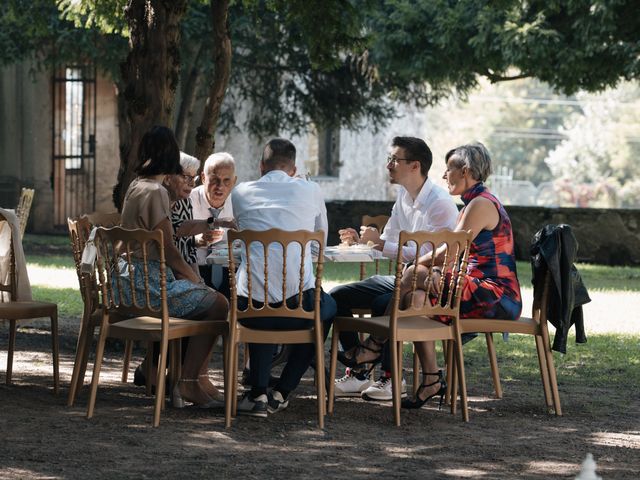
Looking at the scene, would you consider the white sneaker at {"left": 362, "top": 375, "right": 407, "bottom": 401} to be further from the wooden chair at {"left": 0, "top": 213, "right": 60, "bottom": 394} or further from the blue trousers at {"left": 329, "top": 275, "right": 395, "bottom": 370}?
the wooden chair at {"left": 0, "top": 213, "right": 60, "bottom": 394}

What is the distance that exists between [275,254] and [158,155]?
0.91m

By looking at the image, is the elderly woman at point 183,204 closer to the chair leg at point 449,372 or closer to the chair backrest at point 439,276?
the chair backrest at point 439,276

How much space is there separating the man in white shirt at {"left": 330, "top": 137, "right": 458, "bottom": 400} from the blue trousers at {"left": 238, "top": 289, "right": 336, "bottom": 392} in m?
0.45

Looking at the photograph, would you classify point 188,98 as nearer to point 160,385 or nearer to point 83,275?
Result: point 83,275

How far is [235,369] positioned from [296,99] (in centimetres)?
1672

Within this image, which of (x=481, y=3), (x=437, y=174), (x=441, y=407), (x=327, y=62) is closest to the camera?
(x=441, y=407)

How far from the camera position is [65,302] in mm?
12922

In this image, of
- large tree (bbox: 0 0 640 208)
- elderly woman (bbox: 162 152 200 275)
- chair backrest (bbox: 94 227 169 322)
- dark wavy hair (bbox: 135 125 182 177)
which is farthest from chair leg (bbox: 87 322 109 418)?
large tree (bbox: 0 0 640 208)

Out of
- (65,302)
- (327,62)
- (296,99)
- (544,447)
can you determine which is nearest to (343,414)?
(544,447)

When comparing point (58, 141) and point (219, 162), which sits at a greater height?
point (58, 141)

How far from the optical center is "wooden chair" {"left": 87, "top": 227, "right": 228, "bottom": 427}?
6.47 metres

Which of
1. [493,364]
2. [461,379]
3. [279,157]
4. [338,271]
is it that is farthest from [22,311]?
[338,271]

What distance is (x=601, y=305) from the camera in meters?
14.2

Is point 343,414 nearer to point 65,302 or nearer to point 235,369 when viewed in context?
point 235,369
